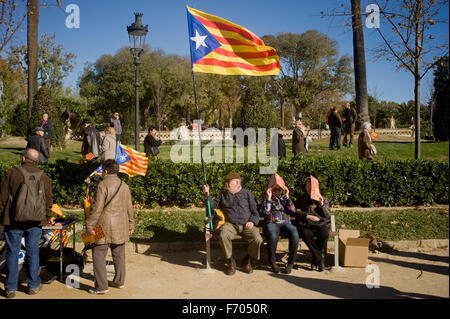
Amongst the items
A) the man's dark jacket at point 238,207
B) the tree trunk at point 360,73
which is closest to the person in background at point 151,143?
the man's dark jacket at point 238,207

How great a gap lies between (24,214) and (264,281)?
343 cm

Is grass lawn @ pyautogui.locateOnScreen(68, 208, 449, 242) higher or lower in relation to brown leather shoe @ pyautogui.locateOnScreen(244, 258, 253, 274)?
higher

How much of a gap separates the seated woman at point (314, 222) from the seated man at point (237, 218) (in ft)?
2.51

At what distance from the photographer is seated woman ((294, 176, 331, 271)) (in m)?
6.67

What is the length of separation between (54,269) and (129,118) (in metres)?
20.6

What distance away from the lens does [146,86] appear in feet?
147

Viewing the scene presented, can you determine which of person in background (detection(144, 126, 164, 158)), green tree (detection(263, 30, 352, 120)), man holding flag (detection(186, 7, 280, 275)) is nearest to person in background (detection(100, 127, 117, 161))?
person in background (detection(144, 126, 164, 158))

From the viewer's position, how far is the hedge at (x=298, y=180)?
902 cm

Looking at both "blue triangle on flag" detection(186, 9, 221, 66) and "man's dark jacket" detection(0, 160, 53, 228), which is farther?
"blue triangle on flag" detection(186, 9, 221, 66)

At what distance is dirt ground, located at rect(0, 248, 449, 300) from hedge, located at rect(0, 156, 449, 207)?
6.57ft

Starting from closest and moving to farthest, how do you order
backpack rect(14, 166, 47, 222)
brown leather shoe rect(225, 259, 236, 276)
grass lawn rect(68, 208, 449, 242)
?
backpack rect(14, 166, 47, 222)
brown leather shoe rect(225, 259, 236, 276)
grass lawn rect(68, 208, 449, 242)

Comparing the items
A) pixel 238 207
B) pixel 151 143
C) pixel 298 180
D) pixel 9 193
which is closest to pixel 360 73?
pixel 151 143

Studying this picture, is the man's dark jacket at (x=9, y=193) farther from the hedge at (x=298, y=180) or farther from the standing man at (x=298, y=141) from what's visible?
the standing man at (x=298, y=141)

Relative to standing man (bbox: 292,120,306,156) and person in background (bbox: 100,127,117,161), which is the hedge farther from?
standing man (bbox: 292,120,306,156)
